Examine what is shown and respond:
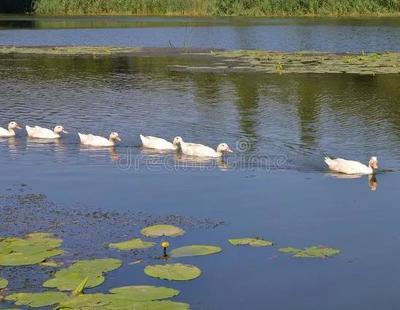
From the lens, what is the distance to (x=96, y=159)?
607 inches

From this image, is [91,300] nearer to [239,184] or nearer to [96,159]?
[239,184]

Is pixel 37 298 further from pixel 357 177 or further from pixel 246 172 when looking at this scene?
pixel 357 177

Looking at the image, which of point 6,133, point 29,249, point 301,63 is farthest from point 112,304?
point 301,63

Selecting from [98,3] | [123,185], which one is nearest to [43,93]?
[123,185]

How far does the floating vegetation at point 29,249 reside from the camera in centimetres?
898

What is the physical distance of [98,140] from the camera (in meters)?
16.3

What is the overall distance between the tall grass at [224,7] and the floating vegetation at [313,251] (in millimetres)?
59964

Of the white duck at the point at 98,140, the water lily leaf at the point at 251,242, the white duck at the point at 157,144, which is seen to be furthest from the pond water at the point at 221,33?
the water lily leaf at the point at 251,242

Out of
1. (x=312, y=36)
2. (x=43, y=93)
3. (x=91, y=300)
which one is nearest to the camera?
(x=91, y=300)

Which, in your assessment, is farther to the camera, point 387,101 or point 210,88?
point 210,88

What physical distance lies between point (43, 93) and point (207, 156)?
426 inches

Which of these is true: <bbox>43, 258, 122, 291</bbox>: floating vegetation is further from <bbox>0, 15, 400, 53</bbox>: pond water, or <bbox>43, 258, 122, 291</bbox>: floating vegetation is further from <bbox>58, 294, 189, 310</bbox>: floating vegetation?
<bbox>0, 15, 400, 53</bbox>: pond water

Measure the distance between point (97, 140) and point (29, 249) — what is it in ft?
23.3

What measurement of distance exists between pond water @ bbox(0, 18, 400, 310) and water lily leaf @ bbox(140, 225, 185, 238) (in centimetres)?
18
